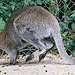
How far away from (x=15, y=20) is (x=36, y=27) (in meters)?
0.56

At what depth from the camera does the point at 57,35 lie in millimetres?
4945

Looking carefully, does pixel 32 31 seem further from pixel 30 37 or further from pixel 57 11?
pixel 57 11

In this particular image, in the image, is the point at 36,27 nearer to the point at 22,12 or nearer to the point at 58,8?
the point at 22,12

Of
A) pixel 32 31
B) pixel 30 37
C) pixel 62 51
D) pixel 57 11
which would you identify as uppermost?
pixel 57 11

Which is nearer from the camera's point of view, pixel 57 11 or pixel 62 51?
pixel 62 51

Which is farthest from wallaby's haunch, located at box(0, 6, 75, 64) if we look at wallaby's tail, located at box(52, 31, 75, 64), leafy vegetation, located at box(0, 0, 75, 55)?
leafy vegetation, located at box(0, 0, 75, 55)

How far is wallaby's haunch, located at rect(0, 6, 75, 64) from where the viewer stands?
15.9 feet

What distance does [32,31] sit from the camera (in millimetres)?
4848

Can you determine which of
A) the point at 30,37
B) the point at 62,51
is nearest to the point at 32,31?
the point at 30,37

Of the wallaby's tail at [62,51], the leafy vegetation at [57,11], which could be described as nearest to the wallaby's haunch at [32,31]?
the wallaby's tail at [62,51]

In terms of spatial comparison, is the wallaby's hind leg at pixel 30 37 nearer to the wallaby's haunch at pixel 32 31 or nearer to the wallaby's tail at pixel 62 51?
the wallaby's haunch at pixel 32 31

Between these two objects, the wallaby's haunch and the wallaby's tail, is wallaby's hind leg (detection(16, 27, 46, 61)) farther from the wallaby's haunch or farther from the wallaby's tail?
the wallaby's tail

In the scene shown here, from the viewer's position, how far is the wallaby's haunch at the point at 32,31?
4.86m

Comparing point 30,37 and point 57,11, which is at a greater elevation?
point 57,11
